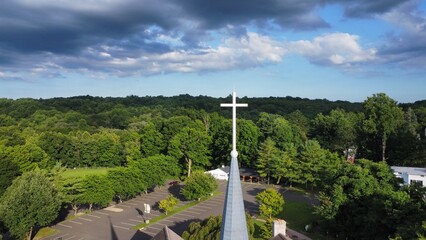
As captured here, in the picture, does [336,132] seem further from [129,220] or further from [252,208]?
[129,220]

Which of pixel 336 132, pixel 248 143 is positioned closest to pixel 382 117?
pixel 336 132

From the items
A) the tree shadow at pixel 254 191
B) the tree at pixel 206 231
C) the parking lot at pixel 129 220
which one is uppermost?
the tree at pixel 206 231

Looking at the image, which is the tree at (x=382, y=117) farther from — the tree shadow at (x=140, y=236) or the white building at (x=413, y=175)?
the tree shadow at (x=140, y=236)

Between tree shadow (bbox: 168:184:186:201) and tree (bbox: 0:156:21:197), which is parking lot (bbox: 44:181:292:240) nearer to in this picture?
tree shadow (bbox: 168:184:186:201)

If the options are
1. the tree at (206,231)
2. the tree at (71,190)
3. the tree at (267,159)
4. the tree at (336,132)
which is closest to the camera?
the tree at (206,231)

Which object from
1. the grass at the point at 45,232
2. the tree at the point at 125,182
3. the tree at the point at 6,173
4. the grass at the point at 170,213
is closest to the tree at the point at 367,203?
the grass at the point at 170,213

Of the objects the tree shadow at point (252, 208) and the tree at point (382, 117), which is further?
the tree at point (382, 117)

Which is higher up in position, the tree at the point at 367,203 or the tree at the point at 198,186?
the tree at the point at 367,203

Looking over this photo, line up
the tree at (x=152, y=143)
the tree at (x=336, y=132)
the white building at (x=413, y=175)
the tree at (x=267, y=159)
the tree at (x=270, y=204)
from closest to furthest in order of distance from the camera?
the tree at (x=270, y=204) < the white building at (x=413, y=175) < the tree at (x=267, y=159) < the tree at (x=336, y=132) < the tree at (x=152, y=143)
